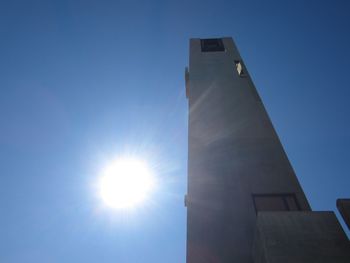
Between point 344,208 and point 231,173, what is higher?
point 231,173

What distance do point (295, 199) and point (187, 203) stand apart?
454 centimetres

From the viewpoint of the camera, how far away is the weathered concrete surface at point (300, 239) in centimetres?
623

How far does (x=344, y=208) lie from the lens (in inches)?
274

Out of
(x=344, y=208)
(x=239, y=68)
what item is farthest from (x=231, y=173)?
(x=239, y=68)

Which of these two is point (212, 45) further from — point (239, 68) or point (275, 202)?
point (275, 202)

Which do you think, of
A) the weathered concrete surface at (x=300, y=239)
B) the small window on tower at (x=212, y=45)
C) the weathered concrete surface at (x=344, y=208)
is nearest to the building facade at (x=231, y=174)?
the weathered concrete surface at (x=300, y=239)

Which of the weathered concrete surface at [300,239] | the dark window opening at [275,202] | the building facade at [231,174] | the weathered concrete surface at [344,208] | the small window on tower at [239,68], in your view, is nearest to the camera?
the weathered concrete surface at [300,239]

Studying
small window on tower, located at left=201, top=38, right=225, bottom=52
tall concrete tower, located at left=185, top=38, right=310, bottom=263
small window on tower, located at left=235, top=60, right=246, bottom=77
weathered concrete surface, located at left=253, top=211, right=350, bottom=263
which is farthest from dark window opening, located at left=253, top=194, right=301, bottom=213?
small window on tower, located at left=201, top=38, right=225, bottom=52

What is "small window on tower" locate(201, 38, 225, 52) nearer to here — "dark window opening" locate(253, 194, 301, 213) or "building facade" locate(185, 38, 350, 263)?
"building facade" locate(185, 38, 350, 263)

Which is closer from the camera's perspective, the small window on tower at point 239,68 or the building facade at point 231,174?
the building facade at point 231,174

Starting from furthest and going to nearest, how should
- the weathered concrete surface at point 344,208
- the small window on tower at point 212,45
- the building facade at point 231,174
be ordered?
1. the small window on tower at point 212,45
2. the building facade at point 231,174
3. the weathered concrete surface at point 344,208

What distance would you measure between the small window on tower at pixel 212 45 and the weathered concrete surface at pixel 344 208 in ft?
59.5

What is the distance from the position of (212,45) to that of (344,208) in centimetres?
1988

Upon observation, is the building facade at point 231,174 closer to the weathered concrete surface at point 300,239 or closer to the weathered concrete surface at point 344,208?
the weathered concrete surface at point 300,239
